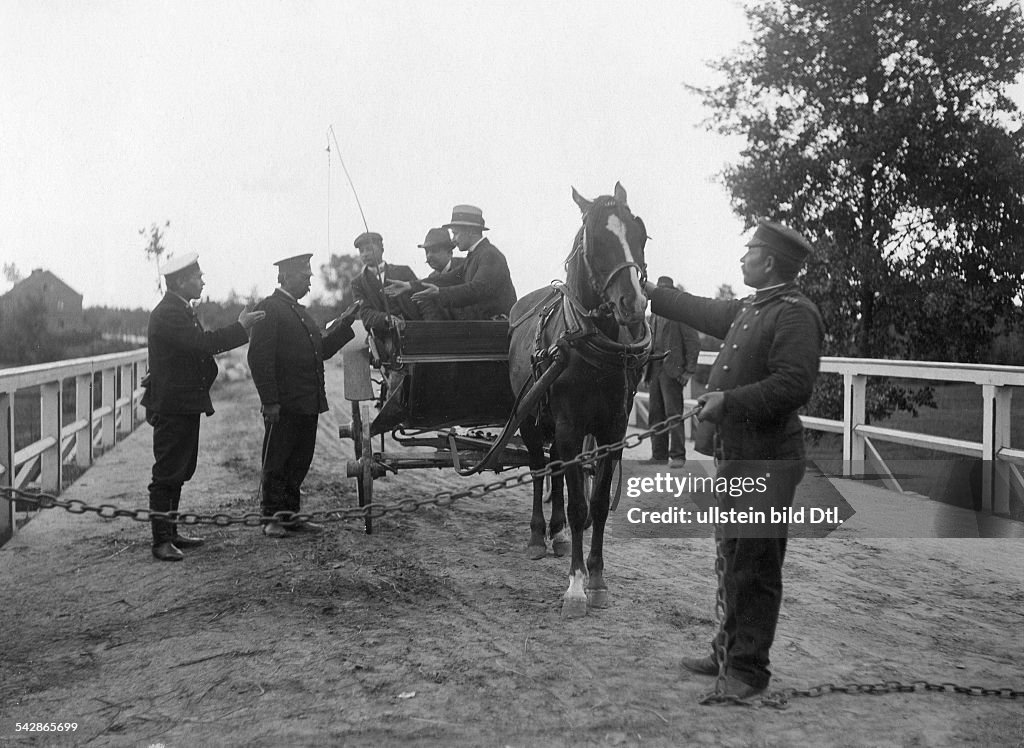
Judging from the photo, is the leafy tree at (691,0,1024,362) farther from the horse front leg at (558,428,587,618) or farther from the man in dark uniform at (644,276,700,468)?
the horse front leg at (558,428,587,618)

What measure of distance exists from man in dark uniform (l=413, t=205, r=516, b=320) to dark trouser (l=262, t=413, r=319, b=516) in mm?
1364

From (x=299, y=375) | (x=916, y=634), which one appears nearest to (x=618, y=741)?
(x=916, y=634)

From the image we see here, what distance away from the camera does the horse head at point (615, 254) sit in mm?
4578

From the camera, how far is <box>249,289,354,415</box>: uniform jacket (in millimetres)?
6742

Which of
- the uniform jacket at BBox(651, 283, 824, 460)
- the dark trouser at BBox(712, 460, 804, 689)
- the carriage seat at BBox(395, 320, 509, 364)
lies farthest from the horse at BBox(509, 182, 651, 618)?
the dark trouser at BBox(712, 460, 804, 689)

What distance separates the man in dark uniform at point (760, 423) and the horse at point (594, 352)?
847 mm

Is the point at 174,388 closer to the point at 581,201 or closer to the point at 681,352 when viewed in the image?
the point at 581,201

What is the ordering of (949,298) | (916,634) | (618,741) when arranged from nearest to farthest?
(618,741) → (916,634) → (949,298)

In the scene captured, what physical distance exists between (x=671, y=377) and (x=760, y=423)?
6.83 m

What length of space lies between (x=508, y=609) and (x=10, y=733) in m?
2.42

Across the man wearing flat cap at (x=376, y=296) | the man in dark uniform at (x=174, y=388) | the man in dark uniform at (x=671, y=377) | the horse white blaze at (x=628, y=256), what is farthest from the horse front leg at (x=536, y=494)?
the man in dark uniform at (x=671, y=377)

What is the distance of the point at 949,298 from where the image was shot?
15.4m

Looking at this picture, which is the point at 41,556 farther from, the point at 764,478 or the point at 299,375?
the point at 764,478

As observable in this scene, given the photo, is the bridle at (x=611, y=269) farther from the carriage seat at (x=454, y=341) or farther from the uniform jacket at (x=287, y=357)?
the uniform jacket at (x=287, y=357)
